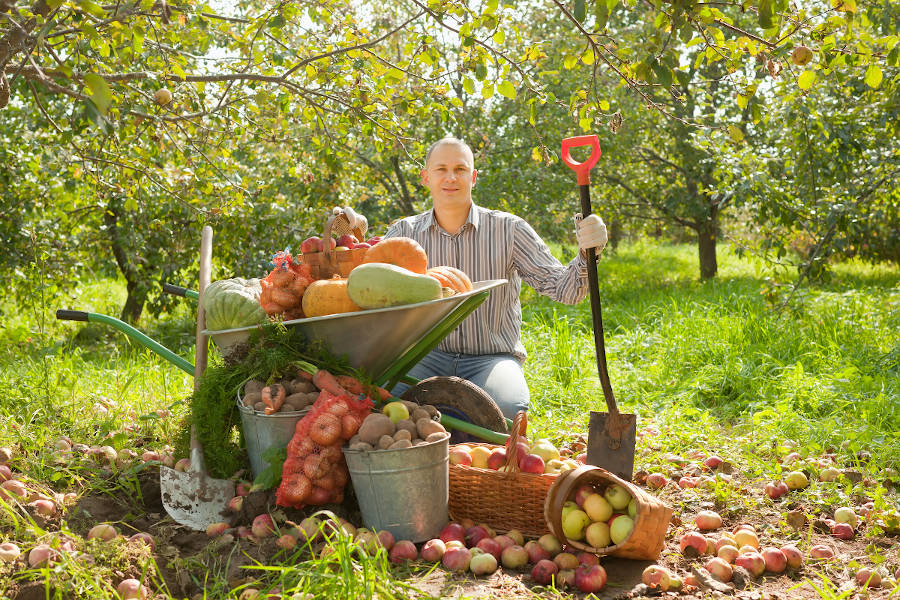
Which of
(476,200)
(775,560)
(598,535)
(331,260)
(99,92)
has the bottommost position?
(775,560)

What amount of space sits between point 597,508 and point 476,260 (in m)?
1.72

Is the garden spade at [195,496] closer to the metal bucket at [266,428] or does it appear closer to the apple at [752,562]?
the metal bucket at [266,428]

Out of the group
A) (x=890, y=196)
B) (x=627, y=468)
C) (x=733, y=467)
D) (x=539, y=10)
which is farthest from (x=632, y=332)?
(x=539, y=10)

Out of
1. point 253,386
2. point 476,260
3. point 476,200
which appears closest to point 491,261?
point 476,260

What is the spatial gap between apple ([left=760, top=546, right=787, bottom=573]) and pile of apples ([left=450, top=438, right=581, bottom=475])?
0.68m

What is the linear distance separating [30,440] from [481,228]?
2376 mm

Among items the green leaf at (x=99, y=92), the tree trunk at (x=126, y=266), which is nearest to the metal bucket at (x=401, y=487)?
the green leaf at (x=99, y=92)

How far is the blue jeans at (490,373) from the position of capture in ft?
11.4

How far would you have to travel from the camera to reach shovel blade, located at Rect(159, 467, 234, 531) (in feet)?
8.61

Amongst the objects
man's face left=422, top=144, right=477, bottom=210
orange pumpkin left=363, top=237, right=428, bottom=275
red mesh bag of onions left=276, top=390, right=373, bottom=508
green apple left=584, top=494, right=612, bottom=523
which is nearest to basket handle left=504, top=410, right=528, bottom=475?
green apple left=584, top=494, right=612, bottom=523

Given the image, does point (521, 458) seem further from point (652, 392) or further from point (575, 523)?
point (652, 392)

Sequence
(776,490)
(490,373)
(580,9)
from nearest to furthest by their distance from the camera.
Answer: (580,9)
(776,490)
(490,373)

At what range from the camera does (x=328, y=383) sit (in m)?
2.57

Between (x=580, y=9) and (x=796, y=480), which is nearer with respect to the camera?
(x=580, y=9)
